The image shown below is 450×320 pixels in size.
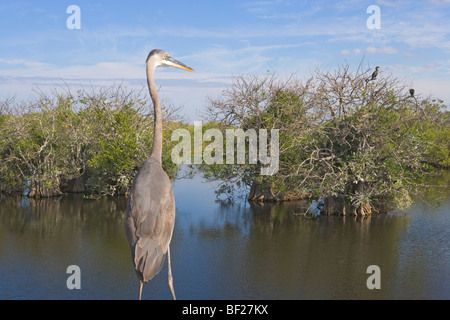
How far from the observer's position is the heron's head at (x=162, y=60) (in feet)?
23.2

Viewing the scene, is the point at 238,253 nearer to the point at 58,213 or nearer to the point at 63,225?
the point at 63,225

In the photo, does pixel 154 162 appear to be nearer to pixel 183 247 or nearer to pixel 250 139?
pixel 183 247

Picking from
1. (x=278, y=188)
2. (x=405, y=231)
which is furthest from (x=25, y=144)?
(x=405, y=231)

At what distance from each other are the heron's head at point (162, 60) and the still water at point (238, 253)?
217 inches

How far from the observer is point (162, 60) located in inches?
283

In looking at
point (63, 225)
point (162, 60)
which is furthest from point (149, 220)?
point (63, 225)

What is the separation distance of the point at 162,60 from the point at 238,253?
829 centimetres

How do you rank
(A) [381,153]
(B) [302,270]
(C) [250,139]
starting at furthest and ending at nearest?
(C) [250,139] → (A) [381,153] → (B) [302,270]

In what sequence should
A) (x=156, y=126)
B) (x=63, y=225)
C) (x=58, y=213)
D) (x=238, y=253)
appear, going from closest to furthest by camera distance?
1. (x=156, y=126)
2. (x=238, y=253)
3. (x=63, y=225)
4. (x=58, y=213)

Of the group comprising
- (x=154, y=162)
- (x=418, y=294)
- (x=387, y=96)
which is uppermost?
(x=387, y=96)

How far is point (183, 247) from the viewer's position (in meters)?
14.8

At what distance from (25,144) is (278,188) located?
1273 cm

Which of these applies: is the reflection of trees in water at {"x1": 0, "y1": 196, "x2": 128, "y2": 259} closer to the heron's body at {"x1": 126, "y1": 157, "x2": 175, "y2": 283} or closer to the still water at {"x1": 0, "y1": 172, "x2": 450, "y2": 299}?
the still water at {"x1": 0, "y1": 172, "x2": 450, "y2": 299}

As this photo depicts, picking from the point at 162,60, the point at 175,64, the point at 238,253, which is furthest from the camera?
the point at 238,253
